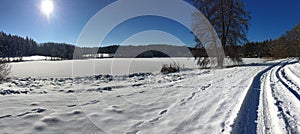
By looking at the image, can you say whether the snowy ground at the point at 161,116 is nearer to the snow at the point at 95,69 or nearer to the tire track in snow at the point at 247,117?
the tire track in snow at the point at 247,117

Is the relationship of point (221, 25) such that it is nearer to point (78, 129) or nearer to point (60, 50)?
point (78, 129)

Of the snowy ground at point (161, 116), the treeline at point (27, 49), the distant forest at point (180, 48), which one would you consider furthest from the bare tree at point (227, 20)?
the treeline at point (27, 49)

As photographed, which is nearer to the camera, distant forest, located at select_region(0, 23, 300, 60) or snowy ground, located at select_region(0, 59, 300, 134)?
snowy ground, located at select_region(0, 59, 300, 134)

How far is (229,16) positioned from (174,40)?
1172 centimetres

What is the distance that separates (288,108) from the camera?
369 cm

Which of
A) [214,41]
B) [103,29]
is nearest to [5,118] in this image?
[103,29]

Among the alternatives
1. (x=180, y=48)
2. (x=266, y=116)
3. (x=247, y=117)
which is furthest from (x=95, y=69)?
(x=266, y=116)

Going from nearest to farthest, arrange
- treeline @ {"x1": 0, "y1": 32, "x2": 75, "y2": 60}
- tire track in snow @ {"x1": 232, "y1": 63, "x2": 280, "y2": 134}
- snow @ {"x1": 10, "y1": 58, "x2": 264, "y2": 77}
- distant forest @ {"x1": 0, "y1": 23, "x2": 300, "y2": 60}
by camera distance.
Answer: tire track in snow @ {"x1": 232, "y1": 63, "x2": 280, "y2": 134}, distant forest @ {"x1": 0, "y1": 23, "x2": 300, "y2": 60}, snow @ {"x1": 10, "y1": 58, "x2": 264, "y2": 77}, treeline @ {"x1": 0, "y1": 32, "x2": 75, "y2": 60}

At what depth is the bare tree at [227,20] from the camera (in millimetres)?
17328

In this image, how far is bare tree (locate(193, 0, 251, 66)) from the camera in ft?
56.9

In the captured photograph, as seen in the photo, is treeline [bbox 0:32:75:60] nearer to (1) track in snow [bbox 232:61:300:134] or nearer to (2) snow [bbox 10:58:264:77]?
(2) snow [bbox 10:58:264:77]

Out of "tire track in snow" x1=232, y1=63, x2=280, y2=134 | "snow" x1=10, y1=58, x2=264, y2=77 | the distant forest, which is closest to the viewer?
"tire track in snow" x1=232, y1=63, x2=280, y2=134

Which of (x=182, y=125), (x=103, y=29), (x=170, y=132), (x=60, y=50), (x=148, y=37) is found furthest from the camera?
(x=60, y=50)

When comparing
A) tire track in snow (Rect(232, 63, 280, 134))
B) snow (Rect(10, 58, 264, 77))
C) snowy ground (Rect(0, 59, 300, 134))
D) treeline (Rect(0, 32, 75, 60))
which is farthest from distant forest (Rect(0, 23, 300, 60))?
tire track in snow (Rect(232, 63, 280, 134))
